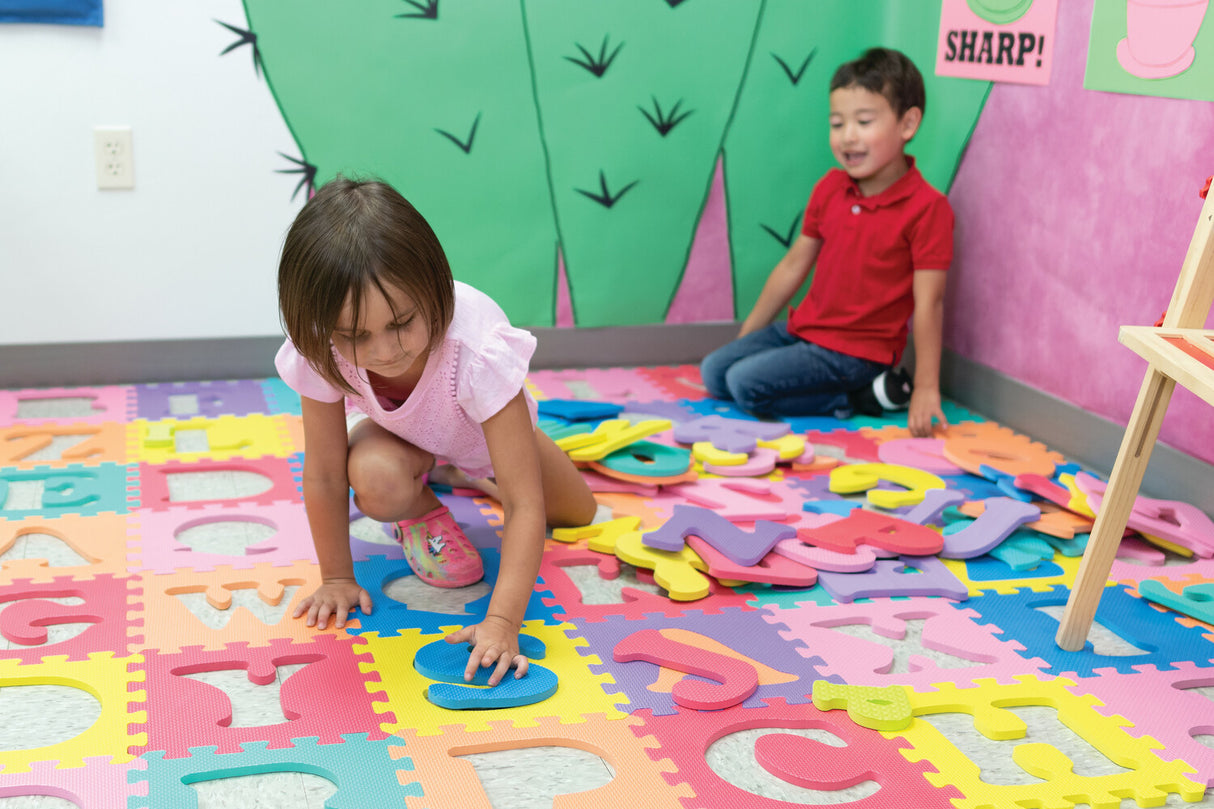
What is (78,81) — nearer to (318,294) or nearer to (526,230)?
(526,230)

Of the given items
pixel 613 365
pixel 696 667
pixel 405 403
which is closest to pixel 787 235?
pixel 613 365

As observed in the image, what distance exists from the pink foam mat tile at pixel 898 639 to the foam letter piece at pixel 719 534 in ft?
0.35

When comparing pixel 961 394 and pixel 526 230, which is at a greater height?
pixel 526 230

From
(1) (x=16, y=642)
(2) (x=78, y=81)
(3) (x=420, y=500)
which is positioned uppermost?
(2) (x=78, y=81)

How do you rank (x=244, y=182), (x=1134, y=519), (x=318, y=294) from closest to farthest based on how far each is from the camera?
(x=318, y=294) → (x=1134, y=519) → (x=244, y=182)

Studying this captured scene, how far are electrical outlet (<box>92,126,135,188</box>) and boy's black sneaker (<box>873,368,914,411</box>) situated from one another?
1557 millimetres

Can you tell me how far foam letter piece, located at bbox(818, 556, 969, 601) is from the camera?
1484 millimetres

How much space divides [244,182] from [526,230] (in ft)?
1.96

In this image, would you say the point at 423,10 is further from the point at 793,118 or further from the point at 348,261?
the point at 348,261

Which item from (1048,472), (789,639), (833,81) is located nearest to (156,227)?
(833,81)

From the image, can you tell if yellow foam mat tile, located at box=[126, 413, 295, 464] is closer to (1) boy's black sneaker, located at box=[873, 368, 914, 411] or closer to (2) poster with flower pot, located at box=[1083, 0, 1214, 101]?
(1) boy's black sneaker, located at box=[873, 368, 914, 411]

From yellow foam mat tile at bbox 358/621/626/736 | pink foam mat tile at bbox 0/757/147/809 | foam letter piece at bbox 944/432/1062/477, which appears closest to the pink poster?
foam letter piece at bbox 944/432/1062/477

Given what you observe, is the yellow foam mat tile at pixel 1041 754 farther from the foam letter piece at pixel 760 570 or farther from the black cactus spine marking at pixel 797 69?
the black cactus spine marking at pixel 797 69

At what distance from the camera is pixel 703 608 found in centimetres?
143
